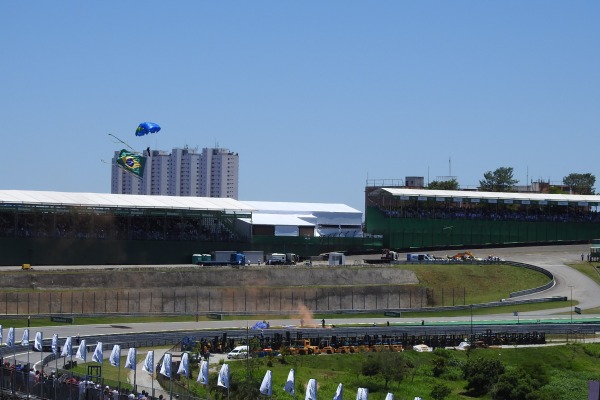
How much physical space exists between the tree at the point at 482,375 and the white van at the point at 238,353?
46.4ft

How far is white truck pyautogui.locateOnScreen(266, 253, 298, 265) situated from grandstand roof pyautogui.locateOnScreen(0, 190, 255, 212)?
28.8 feet

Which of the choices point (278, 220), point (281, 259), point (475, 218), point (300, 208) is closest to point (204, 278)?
point (281, 259)

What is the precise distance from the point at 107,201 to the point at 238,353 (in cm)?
4936

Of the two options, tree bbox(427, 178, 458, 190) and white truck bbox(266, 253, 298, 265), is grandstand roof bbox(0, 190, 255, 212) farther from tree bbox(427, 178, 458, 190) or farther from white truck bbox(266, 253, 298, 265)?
tree bbox(427, 178, 458, 190)

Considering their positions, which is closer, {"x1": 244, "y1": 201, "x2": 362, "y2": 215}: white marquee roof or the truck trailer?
the truck trailer

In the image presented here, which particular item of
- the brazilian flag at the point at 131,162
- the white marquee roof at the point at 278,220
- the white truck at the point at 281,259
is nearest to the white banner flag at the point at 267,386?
the white truck at the point at 281,259

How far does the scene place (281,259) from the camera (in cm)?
12375

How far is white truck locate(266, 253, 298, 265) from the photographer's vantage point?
123 meters

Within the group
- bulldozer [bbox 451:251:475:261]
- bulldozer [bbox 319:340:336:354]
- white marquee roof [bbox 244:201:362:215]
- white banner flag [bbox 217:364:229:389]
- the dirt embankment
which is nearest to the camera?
white banner flag [bbox 217:364:229:389]

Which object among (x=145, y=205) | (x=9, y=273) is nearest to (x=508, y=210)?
(x=145, y=205)

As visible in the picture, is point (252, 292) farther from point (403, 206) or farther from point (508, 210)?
point (508, 210)

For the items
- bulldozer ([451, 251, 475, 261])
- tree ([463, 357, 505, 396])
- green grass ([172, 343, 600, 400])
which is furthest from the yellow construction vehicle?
bulldozer ([451, 251, 475, 261])

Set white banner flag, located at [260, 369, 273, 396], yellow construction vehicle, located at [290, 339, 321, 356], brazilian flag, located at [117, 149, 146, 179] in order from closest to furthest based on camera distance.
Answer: white banner flag, located at [260, 369, 273, 396] → yellow construction vehicle, located at [290, 339, 321, 356] → brazilian flag, located at [117, 149, 146, 179]

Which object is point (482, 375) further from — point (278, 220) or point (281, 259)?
point (278, 220)
